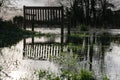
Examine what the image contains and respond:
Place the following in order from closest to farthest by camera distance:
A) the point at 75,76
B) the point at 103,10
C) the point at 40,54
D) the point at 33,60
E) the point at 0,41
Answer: the point at 75,76, the point at 33,60, the point at 40,54, the point at 0,41, the point at 103,10

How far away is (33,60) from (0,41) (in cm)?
578

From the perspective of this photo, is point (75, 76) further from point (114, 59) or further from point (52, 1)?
point (52, 1)

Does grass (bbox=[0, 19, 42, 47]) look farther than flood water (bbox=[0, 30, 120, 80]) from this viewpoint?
Yes

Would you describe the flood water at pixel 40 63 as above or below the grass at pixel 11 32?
above

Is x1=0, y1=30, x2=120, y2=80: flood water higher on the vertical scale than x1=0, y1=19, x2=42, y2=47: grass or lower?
higher

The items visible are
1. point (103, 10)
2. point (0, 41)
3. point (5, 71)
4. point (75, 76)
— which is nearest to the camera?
point (75, 76)

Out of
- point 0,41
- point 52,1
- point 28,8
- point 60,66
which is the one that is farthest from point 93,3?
point 60,66

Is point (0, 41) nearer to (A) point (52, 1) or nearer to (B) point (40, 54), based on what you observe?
(B) point (40, 54)

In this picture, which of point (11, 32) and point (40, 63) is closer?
point (40, 63)

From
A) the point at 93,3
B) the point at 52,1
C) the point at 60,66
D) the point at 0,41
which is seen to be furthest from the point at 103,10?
the point at 60,66

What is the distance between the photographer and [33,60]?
11234mm

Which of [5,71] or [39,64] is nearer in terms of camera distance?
[5,71]

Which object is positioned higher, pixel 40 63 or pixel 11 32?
pixel 40 63

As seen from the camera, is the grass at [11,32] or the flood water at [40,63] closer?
the flood water at [40,63]
